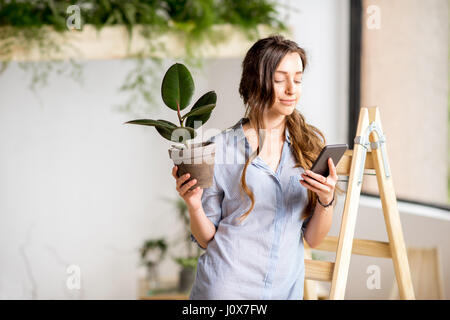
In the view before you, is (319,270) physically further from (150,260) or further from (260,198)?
(150,260)

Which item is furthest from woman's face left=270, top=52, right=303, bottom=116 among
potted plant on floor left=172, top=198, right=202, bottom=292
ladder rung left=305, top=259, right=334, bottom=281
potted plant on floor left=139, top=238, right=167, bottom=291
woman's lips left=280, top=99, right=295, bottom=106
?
potted plant on floor left=139, top=238, right=167, bottom=291

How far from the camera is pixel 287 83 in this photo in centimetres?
123

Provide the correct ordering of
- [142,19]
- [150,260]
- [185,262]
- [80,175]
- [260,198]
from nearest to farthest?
1. [260,198]
2. [142,19]
3. [185,262]
4. [80,175]
5. [150,260]

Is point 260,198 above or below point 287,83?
below

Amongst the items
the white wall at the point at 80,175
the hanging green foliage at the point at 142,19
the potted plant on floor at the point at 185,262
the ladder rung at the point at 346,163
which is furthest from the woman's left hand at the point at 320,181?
the potted plant on floor at the point at 185,262

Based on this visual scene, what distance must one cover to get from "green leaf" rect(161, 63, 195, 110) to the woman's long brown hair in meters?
0.16

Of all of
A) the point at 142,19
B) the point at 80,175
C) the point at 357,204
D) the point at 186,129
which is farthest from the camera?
the point at 80,175

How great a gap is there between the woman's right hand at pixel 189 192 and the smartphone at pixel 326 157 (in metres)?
0.28

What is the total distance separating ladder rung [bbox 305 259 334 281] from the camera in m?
1.41

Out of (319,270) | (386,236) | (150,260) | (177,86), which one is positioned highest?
(177,86)

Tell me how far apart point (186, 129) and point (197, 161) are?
8cm

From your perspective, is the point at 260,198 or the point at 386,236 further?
the point at 386,236

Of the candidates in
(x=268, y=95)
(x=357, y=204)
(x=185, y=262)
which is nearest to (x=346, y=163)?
(x=357, y=204)

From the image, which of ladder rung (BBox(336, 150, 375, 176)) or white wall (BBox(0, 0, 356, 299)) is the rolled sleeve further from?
white wall (BBox(0, 0, 356, 299))
